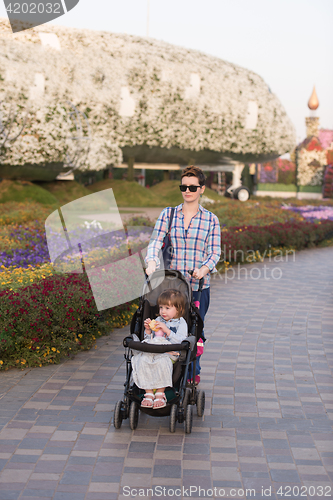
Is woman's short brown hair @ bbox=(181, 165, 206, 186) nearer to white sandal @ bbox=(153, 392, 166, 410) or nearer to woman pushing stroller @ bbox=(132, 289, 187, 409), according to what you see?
woman pushing stroller @ bbox=(132, 289, 187, 409)

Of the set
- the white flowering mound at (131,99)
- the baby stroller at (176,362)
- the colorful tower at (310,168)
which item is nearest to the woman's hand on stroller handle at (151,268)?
the baby stroller at (176,362)

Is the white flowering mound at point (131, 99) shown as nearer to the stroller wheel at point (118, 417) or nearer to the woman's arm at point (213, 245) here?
the woman's arm at point (213, 245)

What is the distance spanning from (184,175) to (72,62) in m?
24.0

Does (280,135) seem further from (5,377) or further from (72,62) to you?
(5,377)

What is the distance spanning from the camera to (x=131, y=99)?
89.9 feet

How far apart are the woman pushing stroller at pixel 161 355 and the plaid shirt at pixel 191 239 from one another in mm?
463

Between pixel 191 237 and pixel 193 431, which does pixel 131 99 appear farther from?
pixel 193 431

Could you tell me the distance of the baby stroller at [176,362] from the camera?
3.58 meters

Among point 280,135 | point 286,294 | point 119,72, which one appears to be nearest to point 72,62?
point 119,72

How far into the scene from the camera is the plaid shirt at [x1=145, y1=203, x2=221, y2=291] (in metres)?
4.23

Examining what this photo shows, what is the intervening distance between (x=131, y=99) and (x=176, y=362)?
25.3m

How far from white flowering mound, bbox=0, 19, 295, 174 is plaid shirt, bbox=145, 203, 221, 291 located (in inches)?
833

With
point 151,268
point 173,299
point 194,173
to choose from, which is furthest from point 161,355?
point 194,173

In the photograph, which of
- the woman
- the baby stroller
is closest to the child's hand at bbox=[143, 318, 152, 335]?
the baby stroller
